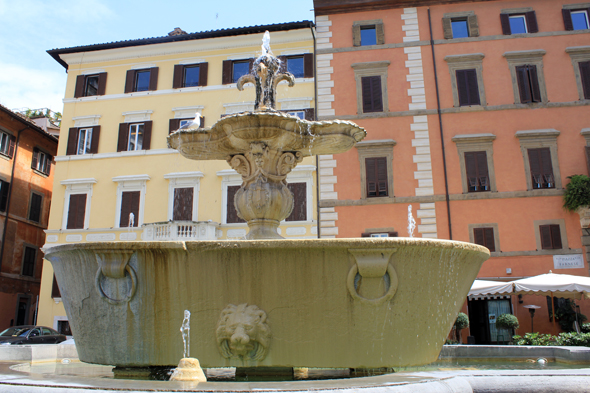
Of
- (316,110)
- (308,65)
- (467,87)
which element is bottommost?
(316,110)

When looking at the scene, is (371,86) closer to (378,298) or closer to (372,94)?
(372,94)

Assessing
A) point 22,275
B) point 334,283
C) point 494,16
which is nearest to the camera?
point 334,283

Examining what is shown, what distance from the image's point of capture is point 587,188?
1861cm

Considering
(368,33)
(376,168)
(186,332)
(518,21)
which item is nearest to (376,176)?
(376,168)

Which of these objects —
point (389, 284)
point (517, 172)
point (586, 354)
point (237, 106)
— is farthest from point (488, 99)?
A: point (389, 284)

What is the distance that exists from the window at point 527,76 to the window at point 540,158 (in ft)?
5.19

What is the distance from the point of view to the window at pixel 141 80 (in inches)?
968

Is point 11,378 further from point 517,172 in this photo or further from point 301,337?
point 517,172

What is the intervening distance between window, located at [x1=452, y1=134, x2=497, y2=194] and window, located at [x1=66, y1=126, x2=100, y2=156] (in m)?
17.0

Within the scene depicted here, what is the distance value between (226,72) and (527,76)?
44.8 ft

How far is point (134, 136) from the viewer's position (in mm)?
24203

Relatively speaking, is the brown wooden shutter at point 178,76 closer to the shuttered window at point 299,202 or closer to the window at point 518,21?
the shuttered window at point 299,202

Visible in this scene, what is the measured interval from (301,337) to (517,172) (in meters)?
18.4

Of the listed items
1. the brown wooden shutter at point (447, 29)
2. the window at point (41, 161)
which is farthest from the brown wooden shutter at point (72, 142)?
the brown wooden shutter at point (447, 29)
